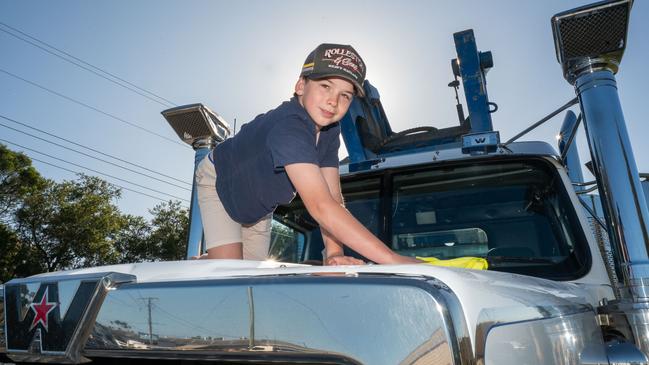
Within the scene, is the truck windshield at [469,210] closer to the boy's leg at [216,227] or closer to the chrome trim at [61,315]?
the boy's leg at [216,227]

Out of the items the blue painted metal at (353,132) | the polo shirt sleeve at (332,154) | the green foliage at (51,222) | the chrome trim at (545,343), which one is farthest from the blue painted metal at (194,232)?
the green foliage at (51,222)

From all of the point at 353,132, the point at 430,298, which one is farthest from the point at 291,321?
the point at 353,132

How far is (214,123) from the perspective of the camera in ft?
11.9

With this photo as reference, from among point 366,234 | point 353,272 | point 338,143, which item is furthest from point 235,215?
point 353,272

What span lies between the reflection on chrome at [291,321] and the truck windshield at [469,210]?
5.51 ft

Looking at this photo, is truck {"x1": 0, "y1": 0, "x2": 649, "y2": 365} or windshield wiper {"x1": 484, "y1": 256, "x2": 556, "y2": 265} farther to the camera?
windshield wiper {"x1": 484, "y1": 256, "x2": 556, "y2": 265}

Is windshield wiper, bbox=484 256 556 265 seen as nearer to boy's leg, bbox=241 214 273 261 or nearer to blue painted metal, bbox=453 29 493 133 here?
boy's leg, bbox=241 214 273 261

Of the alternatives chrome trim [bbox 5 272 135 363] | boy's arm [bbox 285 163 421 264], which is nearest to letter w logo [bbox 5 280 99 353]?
chrome trim [bbox 5 272 135 363]

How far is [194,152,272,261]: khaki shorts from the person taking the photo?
231 cm

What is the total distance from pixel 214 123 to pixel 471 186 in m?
1.98

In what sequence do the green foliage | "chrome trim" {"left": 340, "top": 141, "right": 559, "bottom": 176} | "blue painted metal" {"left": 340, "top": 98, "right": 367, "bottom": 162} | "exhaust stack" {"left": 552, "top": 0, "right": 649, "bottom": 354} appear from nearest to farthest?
"exhaust stack" {"left": 552, "top": 0, "right": 649, "bottom": 354}
"chrome trim" {"left": 340, "top": 141, "right": 559, "bottom": 176}
"blue painted metal" {"left": 340, "top": 98, "right": 367, "bottom": 162}
the green foliage

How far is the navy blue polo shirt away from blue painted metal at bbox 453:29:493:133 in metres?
1.69

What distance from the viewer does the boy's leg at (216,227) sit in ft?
7.44

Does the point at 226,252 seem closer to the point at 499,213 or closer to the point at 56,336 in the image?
the point at 56,336
